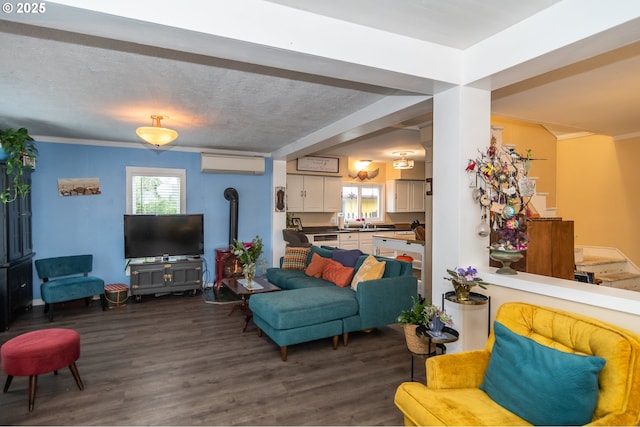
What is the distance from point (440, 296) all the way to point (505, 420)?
3.81ft

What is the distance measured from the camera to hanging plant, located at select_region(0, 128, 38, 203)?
13.1 feet

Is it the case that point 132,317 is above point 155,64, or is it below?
below

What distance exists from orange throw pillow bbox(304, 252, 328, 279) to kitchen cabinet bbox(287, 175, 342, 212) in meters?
2.38

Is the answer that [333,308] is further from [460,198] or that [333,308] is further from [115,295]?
[115,295]

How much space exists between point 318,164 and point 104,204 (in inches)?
160

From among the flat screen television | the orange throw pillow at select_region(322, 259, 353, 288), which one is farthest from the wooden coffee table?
the flat screen television

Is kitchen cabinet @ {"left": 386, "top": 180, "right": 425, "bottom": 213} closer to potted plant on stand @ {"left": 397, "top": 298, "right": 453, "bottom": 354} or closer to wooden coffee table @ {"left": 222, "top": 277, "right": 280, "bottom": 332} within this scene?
wooden coffee table @ {"left": 222, "top": 277, "right": 280, "bottom": 332}

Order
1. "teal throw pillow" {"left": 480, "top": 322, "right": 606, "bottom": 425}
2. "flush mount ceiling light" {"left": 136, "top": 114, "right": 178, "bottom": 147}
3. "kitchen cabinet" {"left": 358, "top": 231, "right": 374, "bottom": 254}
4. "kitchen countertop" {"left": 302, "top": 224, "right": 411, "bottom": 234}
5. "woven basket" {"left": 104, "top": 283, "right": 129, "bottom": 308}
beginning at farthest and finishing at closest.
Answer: "kitchen cabinet" {"left": 358, "top": 231, "right": 374, "bottom": 254}
"kitchen countertop" {"left": 302, "top": 224, "right": 411, "bottom": 234}
"woven basket" {"left": 104, "top": 283, "right": 129, "bottom": 308}
"flush mount ceiling light" {"left": 136, "top": 114, "right": 178, "bottom": 147}
"teal throw pillow" {"left": 480, "top": 322, "right": 606, "bottom": 425}

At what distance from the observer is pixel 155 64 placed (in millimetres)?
2578

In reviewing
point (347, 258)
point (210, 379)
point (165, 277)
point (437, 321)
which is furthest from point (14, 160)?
point (437, 321)

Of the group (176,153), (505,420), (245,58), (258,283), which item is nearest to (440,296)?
(505,420)

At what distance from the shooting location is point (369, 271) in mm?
3992

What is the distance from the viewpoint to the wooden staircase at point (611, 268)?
186 inches

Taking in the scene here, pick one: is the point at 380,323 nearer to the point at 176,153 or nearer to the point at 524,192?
the point at 524,192
